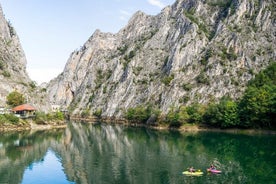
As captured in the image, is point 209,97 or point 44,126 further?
point 209,97

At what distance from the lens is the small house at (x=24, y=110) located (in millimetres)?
146875

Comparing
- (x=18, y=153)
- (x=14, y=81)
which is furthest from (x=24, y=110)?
(x=18, y=153)

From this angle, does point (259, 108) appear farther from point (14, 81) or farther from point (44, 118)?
point (14, 81)

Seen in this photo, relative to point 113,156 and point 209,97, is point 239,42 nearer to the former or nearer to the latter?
point 209,97

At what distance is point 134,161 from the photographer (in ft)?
238

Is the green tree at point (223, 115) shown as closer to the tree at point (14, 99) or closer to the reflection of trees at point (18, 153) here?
the reflection of trees at point (18, 153)

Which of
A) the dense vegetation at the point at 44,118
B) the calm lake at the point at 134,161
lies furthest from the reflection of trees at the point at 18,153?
the dense vegetation at the point at 44,118

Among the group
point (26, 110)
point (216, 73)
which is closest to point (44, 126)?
point (26, 110)

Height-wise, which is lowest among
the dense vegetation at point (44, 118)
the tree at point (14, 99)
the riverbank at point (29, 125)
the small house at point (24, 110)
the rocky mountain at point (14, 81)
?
the riverbank at point (29, 125)

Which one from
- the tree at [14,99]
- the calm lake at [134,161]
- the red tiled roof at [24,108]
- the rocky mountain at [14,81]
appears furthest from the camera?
the rocky mountain at [14,81]

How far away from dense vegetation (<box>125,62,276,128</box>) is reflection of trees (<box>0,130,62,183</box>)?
66119 mm

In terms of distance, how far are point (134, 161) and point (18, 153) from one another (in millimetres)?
30184

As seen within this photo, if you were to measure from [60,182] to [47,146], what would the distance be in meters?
43.8

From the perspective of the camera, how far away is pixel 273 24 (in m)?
198
